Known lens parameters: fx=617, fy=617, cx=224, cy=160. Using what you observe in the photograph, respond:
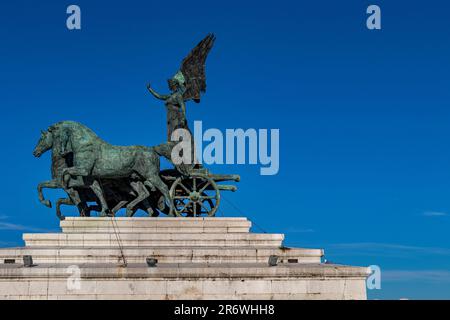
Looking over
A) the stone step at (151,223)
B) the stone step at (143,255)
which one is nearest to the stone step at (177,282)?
the stone step at (143,255)

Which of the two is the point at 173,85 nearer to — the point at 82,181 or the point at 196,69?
the point at 196,69

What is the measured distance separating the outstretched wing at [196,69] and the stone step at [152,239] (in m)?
6.42

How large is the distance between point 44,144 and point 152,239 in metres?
5.94

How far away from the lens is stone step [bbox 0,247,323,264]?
63.0ft

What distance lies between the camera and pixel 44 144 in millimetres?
23562

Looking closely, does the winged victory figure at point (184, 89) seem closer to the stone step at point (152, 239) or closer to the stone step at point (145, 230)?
the stone step at point (145, 230)

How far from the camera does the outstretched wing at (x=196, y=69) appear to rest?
82.9ft

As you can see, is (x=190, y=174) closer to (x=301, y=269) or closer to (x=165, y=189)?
(x=165, y=189)

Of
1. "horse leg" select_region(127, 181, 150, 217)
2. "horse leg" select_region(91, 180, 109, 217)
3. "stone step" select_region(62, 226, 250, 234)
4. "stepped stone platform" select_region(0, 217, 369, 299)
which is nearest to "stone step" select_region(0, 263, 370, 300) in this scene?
"stepped stone platform" select_region(0, 217, 369, 299)

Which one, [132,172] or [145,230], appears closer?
[145,230]

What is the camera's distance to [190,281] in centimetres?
1675

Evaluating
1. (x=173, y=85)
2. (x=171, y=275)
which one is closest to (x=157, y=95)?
(x=173, y=85)
